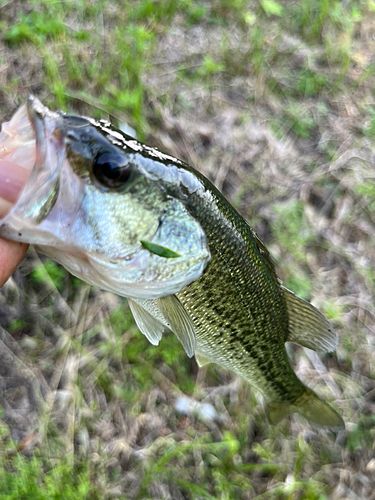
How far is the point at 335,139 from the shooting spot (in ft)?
12.0

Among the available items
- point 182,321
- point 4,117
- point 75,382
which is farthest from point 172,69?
point 182,321

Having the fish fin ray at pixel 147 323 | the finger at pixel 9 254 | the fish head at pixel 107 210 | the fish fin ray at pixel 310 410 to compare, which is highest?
the fish head at pixel 107 210

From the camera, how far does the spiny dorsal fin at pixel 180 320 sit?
169 cm

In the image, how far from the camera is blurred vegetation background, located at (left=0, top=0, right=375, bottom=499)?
274cm

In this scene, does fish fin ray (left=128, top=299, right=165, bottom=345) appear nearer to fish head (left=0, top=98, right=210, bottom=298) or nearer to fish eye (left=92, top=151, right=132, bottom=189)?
fish head (left=0, top=98, right=210, bottom=298)

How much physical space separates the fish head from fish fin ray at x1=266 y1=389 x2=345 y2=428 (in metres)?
1.10

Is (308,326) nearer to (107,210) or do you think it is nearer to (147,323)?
(147,323)

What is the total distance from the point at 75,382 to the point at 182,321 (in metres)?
1.30

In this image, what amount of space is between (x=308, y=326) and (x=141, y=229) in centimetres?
92

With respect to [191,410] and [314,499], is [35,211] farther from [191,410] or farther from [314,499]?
[314,499]

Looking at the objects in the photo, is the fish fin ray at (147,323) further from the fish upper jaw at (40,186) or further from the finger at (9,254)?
the fish upper jaw at (40,186)

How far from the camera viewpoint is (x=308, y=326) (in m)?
2.19

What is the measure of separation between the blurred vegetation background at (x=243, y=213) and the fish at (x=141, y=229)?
36.0 inches

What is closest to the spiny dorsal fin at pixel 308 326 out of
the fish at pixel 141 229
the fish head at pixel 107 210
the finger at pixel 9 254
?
the fish at pixel 141 229
